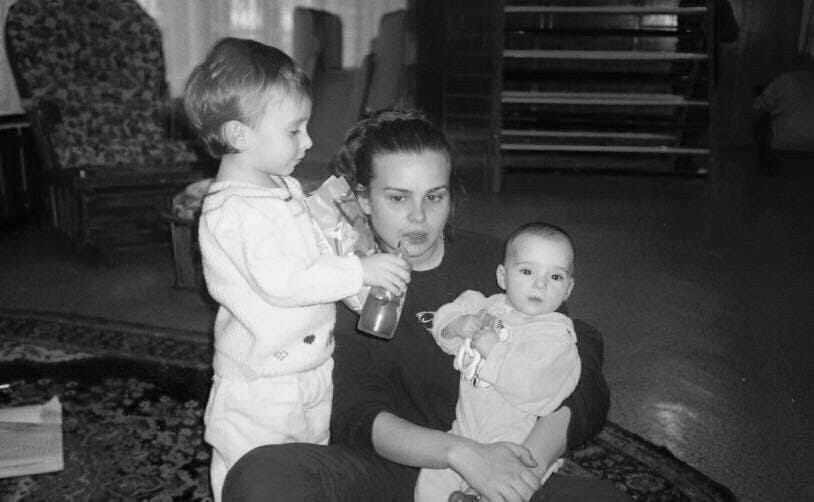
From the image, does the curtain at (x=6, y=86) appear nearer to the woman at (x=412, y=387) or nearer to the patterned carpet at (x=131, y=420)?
the patterned carpet at (x=131, y=420)

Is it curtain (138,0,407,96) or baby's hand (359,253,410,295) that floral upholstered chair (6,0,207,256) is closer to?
curtain (138,0,407,96)

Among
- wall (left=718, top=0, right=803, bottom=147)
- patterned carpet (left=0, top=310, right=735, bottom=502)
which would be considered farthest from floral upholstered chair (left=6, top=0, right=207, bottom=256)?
wall (left=718, top=0, right=803, bottom=147)

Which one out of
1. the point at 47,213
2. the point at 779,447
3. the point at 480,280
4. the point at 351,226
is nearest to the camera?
the point at 351,226

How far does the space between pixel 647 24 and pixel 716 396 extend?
19.5 ft

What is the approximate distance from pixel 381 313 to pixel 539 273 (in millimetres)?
327

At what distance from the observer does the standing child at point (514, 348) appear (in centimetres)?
145

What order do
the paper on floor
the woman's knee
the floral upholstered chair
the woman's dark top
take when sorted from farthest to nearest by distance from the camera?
1. the floral upholstered chair
2. the paper on floor
3. the woman's dark top
4. the woman's knee

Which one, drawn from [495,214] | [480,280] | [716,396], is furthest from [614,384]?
[495,214]

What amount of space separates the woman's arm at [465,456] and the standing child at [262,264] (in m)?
0.18

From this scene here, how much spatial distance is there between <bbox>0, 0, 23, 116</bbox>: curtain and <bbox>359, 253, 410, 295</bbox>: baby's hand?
455cm

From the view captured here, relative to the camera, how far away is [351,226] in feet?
5.02

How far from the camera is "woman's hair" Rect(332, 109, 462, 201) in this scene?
5.19 feet

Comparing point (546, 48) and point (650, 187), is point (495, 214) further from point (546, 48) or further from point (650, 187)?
point (546, 48)

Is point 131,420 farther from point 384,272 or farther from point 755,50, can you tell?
point 755,50
